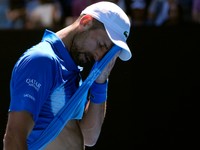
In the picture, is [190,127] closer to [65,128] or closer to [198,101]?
[198,101]

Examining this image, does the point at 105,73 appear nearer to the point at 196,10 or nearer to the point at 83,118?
the point at 83,118

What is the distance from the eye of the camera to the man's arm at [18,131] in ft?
7.53

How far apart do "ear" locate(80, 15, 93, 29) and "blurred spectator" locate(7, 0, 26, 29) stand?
4.47m

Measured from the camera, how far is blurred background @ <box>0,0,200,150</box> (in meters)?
6.14

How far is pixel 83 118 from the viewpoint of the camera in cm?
313

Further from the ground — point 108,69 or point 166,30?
point 108,69

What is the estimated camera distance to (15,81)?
7.87 feet

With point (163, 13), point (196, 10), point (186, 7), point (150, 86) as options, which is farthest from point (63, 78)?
point (186, 7)

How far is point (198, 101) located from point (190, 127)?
31 cm

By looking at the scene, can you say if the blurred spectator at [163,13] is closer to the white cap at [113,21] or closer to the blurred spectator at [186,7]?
the blurred spectator at [186,7]

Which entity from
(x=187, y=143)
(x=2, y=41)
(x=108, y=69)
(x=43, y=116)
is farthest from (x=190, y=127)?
(x=43, y=116)

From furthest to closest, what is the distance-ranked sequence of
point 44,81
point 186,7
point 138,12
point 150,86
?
point 186,7
point 138,12
point 150,86
point 44,81

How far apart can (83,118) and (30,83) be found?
32.9 inches

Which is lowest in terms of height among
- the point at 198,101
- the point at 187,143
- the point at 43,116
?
the point at 187,143
